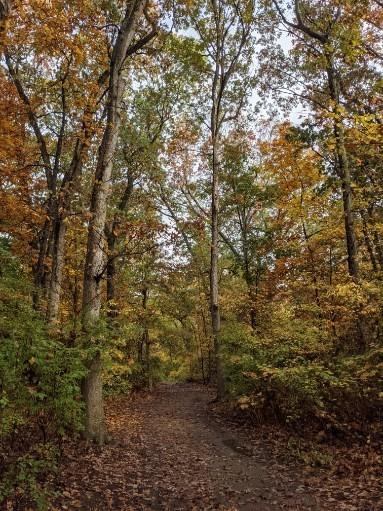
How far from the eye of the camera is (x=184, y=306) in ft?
86.0

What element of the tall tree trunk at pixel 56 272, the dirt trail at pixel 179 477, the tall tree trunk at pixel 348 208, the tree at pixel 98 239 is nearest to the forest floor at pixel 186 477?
the dirt trail at pixel 179 477

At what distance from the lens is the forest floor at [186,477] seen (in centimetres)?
561

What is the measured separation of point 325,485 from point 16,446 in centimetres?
495

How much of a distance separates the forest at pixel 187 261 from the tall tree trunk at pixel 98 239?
48 millimetres

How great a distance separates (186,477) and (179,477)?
12 centimetres

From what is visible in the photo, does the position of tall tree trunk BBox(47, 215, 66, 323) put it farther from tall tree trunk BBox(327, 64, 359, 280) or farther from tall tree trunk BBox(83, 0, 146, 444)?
tall tree trunk BBox(327, 64, 359, 280)

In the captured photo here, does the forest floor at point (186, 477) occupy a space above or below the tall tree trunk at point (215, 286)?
below

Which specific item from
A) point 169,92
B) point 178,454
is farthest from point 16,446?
point 169,92

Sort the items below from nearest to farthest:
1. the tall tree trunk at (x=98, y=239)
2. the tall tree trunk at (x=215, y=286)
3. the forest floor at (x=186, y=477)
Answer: the forest floor at (x=186, y=477)
the tall tree trunk at (x=98, y=239)
the tall tree trunk at (x=215, y=286)

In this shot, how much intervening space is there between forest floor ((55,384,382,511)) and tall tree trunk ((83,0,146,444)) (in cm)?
72

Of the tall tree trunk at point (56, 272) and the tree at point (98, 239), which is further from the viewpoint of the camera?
the tall tree trunk at point (56, 272)

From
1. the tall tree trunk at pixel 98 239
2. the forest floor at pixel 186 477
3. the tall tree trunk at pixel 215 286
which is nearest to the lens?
the forest floor at pixel 186 477

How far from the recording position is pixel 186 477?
690 cm

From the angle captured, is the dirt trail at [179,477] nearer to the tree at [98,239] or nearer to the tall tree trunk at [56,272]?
the tree at [98,239]
